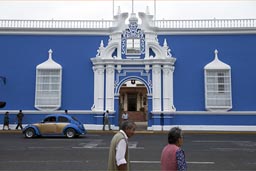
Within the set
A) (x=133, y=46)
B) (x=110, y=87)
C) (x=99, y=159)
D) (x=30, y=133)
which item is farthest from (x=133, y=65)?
(x=99, y=159)

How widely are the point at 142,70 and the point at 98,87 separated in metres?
3.27

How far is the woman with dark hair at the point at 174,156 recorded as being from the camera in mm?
4582

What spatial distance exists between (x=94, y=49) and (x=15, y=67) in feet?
18.9

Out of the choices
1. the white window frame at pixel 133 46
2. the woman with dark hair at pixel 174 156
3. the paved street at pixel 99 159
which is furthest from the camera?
the white window frame at pixel 133 46

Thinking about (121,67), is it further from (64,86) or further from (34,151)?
(34,151)

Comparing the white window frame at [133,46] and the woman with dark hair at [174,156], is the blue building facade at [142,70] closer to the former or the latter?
the white window frame at [133,46]

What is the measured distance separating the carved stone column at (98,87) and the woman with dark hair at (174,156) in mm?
18888

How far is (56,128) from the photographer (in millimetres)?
18719

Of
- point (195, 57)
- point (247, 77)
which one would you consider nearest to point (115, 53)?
point (195, 57)

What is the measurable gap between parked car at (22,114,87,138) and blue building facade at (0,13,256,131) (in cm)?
462

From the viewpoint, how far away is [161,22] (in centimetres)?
2461

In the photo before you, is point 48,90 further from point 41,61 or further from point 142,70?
point 142,70

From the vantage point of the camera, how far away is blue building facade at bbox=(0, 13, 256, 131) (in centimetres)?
2331

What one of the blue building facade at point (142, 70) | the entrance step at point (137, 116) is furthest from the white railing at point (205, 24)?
the entrance step at point (137, 116)
